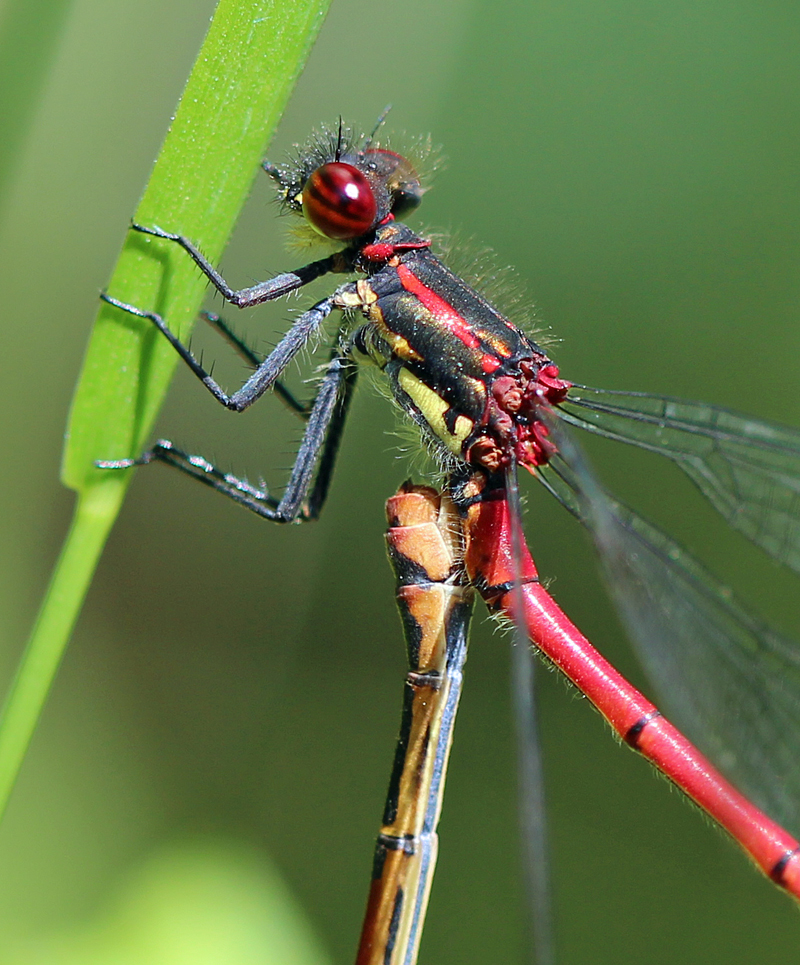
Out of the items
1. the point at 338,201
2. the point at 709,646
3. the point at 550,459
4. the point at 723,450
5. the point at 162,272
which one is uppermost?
the point at 338,201

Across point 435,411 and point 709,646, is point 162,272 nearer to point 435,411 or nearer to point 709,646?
point 435,411

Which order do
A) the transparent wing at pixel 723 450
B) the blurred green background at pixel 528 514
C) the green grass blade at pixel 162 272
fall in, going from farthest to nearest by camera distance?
the blurred green background at pixel 528 514
the transparent wing at pixel 723 450
the green grass blade at pixel 162 272

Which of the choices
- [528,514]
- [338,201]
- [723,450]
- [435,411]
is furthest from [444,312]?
[528,514]

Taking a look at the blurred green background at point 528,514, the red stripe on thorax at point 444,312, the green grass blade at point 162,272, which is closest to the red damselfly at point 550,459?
the red stripe on thorax at point 444,312

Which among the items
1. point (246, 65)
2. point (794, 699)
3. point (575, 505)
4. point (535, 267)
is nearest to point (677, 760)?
point (794, 699)

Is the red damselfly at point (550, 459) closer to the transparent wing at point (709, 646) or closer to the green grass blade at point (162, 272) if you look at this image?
the transparent wing at point (709, 646)

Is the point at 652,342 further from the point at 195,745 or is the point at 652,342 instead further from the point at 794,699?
the point at 195,745
